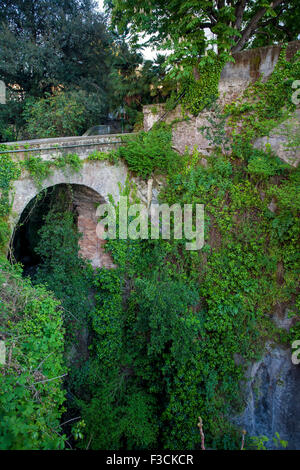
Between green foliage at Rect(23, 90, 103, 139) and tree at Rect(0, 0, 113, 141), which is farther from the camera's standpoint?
tree at Rect(0, 0, 113, 141)

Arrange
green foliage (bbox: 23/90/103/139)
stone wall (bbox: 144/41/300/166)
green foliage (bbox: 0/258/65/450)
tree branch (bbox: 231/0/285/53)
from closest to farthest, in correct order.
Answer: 1. green foliage (bbox: 0/258/65/450)
2. stone wall (bbox: 144/41/300/166)
3. tree branch (bbox: 231/0/285/53)
4. green foliage (bbox: 23/90/103/139)

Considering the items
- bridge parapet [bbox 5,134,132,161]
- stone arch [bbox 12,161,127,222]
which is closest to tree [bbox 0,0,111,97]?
bridge parapet [bbox 5,134,132,161]

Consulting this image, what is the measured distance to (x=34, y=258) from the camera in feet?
34.6

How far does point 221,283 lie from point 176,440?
328 cm

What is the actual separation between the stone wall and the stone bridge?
1591 millimetres

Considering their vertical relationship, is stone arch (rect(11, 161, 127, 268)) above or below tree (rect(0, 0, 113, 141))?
below

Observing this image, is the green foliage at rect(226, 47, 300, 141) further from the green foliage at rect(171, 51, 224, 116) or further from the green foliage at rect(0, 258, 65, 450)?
the green foliage at rect(0, 258, 65, 450)

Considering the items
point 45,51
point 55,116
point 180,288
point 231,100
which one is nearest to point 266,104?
point 231,100

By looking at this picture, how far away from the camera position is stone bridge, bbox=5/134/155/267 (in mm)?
5188

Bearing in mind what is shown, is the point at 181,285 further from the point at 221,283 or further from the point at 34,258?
the point at 34,258

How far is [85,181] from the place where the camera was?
613 cm

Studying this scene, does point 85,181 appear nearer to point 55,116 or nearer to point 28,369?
point 55,116
